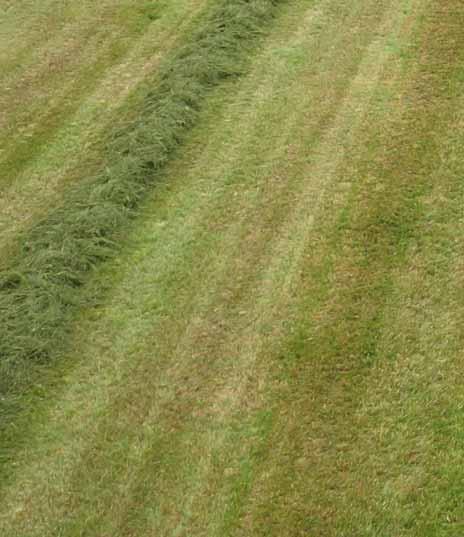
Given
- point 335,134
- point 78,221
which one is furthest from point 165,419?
point 335,134

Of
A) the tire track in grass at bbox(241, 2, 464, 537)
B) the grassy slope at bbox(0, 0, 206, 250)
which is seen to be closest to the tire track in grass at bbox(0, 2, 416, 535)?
the tire track in grass at bbox(241, 2, 464, 537)

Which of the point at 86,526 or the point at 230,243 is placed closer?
the point at 86,526

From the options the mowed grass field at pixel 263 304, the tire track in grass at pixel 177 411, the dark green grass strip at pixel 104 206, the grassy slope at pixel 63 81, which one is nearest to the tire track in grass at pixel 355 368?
the mowed grass field at pixel 263 304

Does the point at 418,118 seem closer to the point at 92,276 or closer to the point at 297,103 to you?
the point at 297,103

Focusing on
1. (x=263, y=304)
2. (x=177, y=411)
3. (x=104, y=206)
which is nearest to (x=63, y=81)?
(x=104, y=206)

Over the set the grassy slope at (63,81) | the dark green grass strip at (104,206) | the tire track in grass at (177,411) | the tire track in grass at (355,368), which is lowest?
the tire track in grass at (355,368)

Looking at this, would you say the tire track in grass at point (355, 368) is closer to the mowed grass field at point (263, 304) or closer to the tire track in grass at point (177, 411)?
the mowed grass field at point (263, 304)

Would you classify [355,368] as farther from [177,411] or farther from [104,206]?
[104,206]
